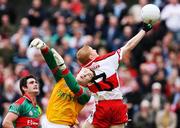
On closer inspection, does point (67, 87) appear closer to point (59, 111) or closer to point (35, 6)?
point (59, 111)

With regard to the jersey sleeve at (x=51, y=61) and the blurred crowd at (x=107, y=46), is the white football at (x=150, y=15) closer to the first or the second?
the jersey sleeve at (x=51, y=61)

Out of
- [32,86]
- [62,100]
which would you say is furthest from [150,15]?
[32,86]

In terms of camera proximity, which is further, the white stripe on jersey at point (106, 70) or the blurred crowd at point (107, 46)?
the blurred crowd at point (107, 46)

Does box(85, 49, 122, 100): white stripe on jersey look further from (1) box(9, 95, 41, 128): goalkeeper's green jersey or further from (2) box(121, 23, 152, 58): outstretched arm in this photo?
(1) box(9, 95, 41, 128): goalkeeper's green jersey

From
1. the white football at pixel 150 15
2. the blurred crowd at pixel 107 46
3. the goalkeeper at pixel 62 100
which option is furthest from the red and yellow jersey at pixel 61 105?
the blurred crowd at pixel 107 46

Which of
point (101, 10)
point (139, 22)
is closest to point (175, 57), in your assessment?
point (139, 22)

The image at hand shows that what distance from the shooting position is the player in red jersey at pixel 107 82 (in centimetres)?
1316

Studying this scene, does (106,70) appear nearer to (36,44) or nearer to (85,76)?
(85,76)

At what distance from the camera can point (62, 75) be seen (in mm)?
12977

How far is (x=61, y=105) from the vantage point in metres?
13.2

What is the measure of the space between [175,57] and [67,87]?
9.17 metres

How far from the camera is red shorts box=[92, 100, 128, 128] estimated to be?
1323 cm

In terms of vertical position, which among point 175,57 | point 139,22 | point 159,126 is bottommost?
point 159,126

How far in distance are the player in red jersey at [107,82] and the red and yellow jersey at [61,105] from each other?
0.28 meters
